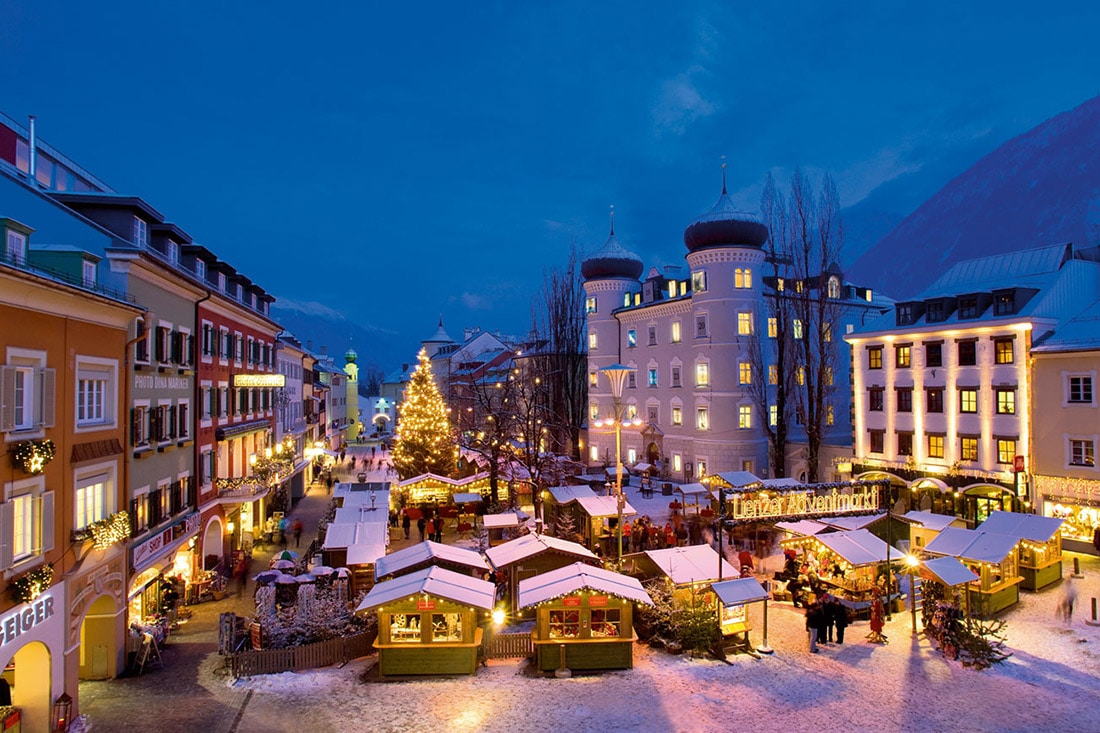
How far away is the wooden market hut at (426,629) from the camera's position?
17.0 meters

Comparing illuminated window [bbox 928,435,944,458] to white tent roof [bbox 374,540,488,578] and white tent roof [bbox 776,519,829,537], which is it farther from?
white tent roof [bbox 374,540,488,578]

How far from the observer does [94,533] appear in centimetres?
1457

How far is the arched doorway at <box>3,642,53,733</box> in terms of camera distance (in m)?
13.0

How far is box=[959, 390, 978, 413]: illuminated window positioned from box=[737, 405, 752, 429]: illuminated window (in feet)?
42.4

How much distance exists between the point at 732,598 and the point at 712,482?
56.1ft

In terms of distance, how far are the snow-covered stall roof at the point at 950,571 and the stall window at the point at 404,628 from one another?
14.4 m

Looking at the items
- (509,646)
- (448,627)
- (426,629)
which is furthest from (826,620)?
(426,629)

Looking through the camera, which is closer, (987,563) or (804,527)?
(987,563)

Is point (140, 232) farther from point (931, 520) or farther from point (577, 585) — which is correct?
point (931, 520)

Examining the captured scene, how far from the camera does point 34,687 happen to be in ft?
42.8

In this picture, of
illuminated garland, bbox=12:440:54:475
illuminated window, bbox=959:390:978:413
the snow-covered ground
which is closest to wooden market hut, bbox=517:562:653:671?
the snow-covered ground

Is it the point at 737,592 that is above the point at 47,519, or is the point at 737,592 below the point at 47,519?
below

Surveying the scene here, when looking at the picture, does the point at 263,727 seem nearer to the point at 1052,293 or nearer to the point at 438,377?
the point at 1052,293

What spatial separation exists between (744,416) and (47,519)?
3800 cm
